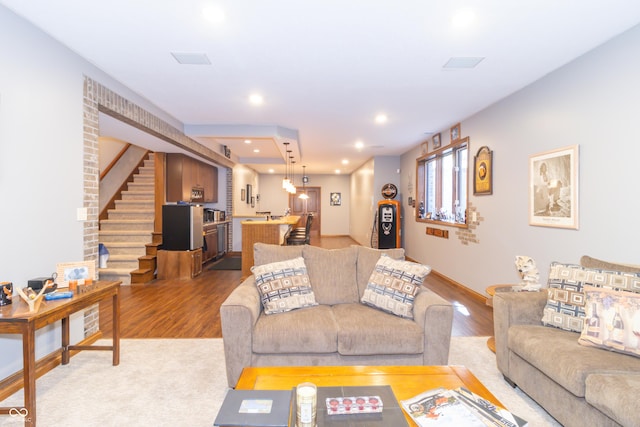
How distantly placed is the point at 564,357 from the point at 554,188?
201 centimetres

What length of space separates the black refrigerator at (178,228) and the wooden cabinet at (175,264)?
0.09m

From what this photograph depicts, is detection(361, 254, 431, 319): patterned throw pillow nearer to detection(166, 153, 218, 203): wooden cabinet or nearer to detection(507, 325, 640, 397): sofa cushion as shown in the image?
detection(507, 325, 640, 397): sofa cushion

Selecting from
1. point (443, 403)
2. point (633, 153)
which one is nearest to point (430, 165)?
point (633, 153)

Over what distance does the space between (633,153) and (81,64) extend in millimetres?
4560

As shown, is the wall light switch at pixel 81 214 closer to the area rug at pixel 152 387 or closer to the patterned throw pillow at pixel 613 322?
the area rug at pixel 152 387

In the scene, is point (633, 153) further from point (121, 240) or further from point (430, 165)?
point (121, 240)

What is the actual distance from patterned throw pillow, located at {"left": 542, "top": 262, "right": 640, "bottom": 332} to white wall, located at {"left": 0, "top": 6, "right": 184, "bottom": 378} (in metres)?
3.66

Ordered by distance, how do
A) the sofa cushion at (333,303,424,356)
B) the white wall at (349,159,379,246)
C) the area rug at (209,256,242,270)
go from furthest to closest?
1. the white wall at (349,159,379,246)
2. the area rug at (209,256,242,270)
3. the sofa cushion at (333,303,424,356)

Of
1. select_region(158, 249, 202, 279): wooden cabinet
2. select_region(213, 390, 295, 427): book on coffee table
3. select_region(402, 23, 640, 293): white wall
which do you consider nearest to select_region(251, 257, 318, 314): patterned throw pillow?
select_region(213, 390, 295, 427): book on coffee table

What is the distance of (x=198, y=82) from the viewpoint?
12.1ft

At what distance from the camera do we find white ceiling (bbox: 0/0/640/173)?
232cm

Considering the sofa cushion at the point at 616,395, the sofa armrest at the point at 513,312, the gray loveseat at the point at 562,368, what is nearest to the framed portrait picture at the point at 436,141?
the gray loveseat at the point at 562,368

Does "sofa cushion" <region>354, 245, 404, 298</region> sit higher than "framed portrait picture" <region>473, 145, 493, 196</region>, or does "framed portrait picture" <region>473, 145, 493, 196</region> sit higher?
"framed portrait picture" <region>473, 145, 493, 196</region>

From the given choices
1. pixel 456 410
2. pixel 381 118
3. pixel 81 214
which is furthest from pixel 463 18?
pixel 81 214
